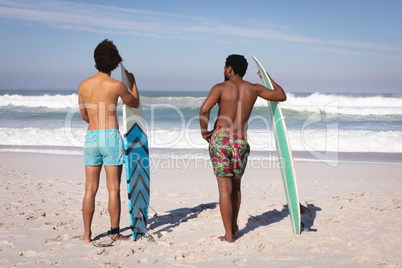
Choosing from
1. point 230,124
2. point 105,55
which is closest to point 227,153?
point 230,124

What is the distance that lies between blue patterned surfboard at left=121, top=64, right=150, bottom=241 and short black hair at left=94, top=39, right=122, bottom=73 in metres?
0.32

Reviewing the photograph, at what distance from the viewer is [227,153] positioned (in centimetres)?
316

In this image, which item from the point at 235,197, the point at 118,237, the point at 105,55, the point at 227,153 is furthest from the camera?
the point at 235,197

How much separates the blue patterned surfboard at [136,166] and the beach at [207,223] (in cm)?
21

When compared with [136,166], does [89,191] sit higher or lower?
lower

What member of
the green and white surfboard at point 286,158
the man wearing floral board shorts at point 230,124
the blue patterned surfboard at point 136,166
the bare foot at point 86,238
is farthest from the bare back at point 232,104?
the bare foot at point 86,238

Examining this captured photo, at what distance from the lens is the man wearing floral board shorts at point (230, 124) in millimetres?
3164

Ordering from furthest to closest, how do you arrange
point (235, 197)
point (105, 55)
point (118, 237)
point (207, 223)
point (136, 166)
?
point (207, 223)
point (136, 166)
point (235, 197)
point (118, 237)
point (105, 55)

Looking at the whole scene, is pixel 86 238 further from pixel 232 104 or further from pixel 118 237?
pixel 232 104

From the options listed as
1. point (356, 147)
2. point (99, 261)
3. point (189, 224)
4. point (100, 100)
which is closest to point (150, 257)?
point (99, 261)

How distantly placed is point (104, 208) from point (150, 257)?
166cm

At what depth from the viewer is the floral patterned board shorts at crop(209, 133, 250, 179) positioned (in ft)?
10.4

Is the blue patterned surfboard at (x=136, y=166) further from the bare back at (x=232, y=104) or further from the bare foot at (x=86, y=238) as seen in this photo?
the bare back at (x=232, y=104)

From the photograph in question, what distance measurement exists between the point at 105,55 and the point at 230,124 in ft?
3.92
